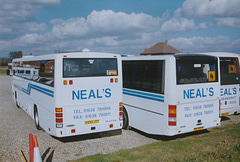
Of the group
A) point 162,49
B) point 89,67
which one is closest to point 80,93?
point 89,67

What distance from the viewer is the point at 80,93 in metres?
7.90

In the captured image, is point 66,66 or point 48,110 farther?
point 48,110

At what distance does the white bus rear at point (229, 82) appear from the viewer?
10.5 m

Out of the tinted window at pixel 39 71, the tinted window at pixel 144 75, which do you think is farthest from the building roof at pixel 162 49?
the tinted window at pixel 144 75

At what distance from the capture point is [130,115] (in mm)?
9609

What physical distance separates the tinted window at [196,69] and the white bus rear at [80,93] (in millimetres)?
2134

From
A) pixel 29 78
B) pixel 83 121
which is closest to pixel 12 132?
pixel 29 78

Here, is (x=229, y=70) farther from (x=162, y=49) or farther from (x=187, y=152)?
(x=162, y=49)

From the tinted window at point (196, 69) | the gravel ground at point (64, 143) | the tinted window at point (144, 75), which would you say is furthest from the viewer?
the tinted window at point (144, 75)

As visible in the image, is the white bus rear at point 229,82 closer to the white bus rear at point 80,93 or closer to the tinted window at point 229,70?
the tinted window at point 229,70

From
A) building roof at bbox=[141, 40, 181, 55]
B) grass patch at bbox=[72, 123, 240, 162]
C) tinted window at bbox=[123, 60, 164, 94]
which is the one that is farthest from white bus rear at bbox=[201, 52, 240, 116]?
building roof at bbox=[141, 40, 181, 55]

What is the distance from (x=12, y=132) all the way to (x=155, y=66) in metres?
6.14

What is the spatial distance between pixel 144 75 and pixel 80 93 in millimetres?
2414

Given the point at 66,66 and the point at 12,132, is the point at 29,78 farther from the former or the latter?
the point at 66,66
